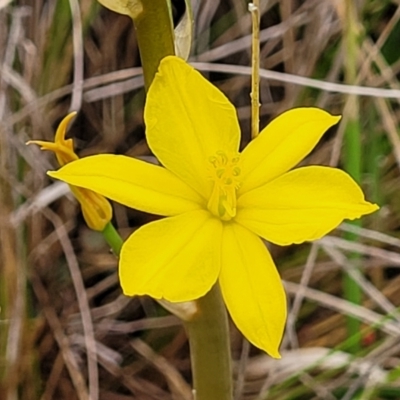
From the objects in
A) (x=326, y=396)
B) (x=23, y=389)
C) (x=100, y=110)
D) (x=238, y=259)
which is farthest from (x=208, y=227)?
(x=100, y=110)

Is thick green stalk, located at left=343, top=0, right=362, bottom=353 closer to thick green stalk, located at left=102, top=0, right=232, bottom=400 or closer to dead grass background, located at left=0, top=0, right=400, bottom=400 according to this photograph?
dead grass background, located at left=0, top=0, right=400, bottom=400

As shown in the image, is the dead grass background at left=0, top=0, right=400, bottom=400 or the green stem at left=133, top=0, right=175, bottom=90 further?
the dead grass background at left=0, top=0, right=400, bottom=400

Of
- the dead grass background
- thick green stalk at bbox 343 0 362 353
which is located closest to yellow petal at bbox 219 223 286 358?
thick green stalk at bbox 343 0 362 353

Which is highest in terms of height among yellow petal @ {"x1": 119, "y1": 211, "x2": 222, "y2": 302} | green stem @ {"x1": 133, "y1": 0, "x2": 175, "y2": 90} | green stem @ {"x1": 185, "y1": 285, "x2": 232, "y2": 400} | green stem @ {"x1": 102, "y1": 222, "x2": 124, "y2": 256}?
green stem @ {"x1": 133, "y1": 0, "x2": 175, "y2": 90}

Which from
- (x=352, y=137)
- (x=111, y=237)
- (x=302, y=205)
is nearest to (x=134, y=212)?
(x=352, y=137)

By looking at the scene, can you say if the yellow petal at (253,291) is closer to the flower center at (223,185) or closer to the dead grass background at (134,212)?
the flower center at (223,185)

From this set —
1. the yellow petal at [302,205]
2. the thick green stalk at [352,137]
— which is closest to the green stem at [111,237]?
the yellow petal at [302,205]

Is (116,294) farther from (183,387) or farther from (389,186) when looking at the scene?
(389,186)

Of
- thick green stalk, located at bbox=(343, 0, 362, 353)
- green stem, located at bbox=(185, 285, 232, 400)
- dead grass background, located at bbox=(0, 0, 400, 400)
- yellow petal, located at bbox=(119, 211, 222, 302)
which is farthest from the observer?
dead grass background, located at bbox=(0, 0, 400, 400)
